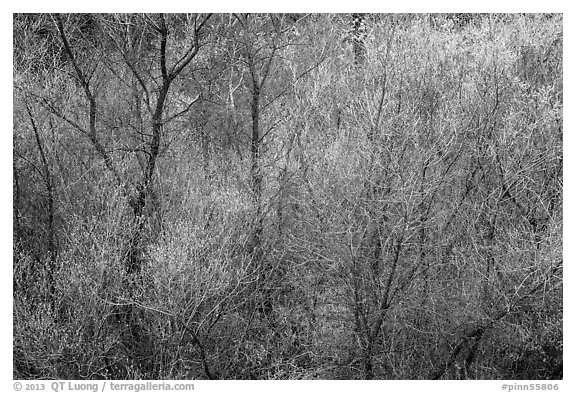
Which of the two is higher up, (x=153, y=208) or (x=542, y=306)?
(x=153, y=208)

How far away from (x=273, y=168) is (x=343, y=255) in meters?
3.06

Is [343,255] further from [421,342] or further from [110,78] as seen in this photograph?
[110,78]

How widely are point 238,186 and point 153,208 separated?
2.06 metres

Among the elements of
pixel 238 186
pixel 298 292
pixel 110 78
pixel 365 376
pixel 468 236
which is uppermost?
pixel 110 78

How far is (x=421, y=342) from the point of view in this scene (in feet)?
44.0

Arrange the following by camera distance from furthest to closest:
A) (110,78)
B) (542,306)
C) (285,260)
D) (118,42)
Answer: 1. (110,78)
2. (285,260)
3. (118,42)
4. (542,306)

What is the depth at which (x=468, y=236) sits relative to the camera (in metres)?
13.5

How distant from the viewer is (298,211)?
14031mm

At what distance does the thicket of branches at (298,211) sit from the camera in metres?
12.1

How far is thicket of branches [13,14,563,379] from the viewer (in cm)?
1213
